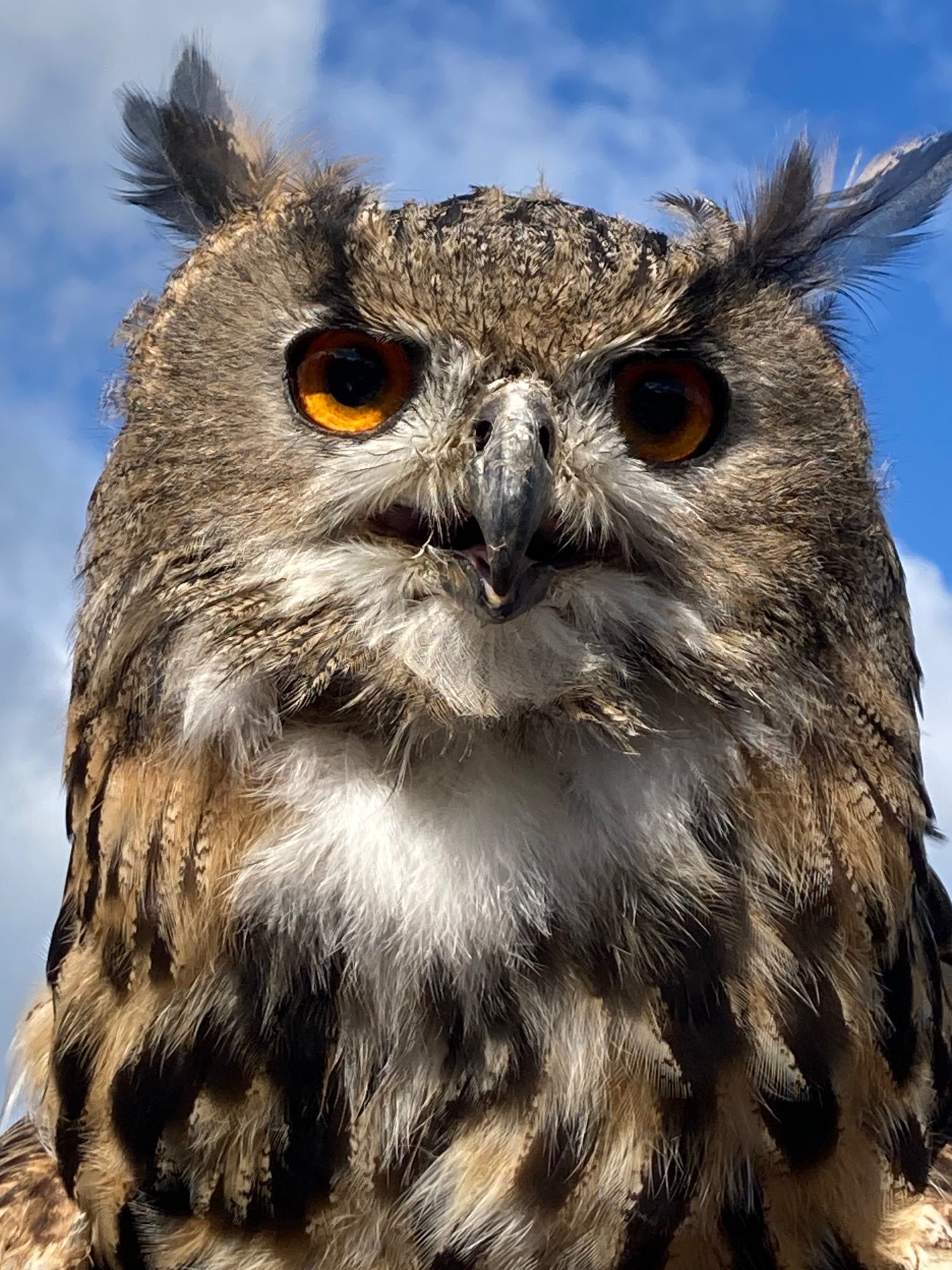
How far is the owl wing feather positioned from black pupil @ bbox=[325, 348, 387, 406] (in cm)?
118

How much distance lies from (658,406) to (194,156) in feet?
3.30

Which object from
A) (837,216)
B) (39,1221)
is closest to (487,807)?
(39,1221)

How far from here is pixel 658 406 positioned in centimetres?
178

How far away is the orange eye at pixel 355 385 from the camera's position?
172 centimetres

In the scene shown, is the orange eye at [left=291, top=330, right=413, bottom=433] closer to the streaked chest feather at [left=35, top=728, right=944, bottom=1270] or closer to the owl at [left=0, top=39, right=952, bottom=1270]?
the owl at [left=0, top=39, right=952, bottom=1270]

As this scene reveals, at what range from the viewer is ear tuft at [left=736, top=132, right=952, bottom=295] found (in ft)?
6.74

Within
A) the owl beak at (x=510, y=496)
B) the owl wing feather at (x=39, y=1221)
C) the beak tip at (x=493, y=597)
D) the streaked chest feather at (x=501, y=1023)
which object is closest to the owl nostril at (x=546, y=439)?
the owl beak at (x=510, y=496)

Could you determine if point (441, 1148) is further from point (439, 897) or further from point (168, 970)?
point (168, 970)

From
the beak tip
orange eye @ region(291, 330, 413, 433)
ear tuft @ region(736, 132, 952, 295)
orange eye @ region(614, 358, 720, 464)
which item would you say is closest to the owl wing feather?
the beak tip

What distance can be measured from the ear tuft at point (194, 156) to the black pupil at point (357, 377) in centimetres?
52

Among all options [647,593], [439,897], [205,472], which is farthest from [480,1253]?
[205,472]

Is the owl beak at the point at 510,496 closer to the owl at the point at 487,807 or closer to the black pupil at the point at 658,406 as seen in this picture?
the owl at the point at 487,807

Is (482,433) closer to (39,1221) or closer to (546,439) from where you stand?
(546,439)

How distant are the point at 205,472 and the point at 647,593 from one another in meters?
0.59
